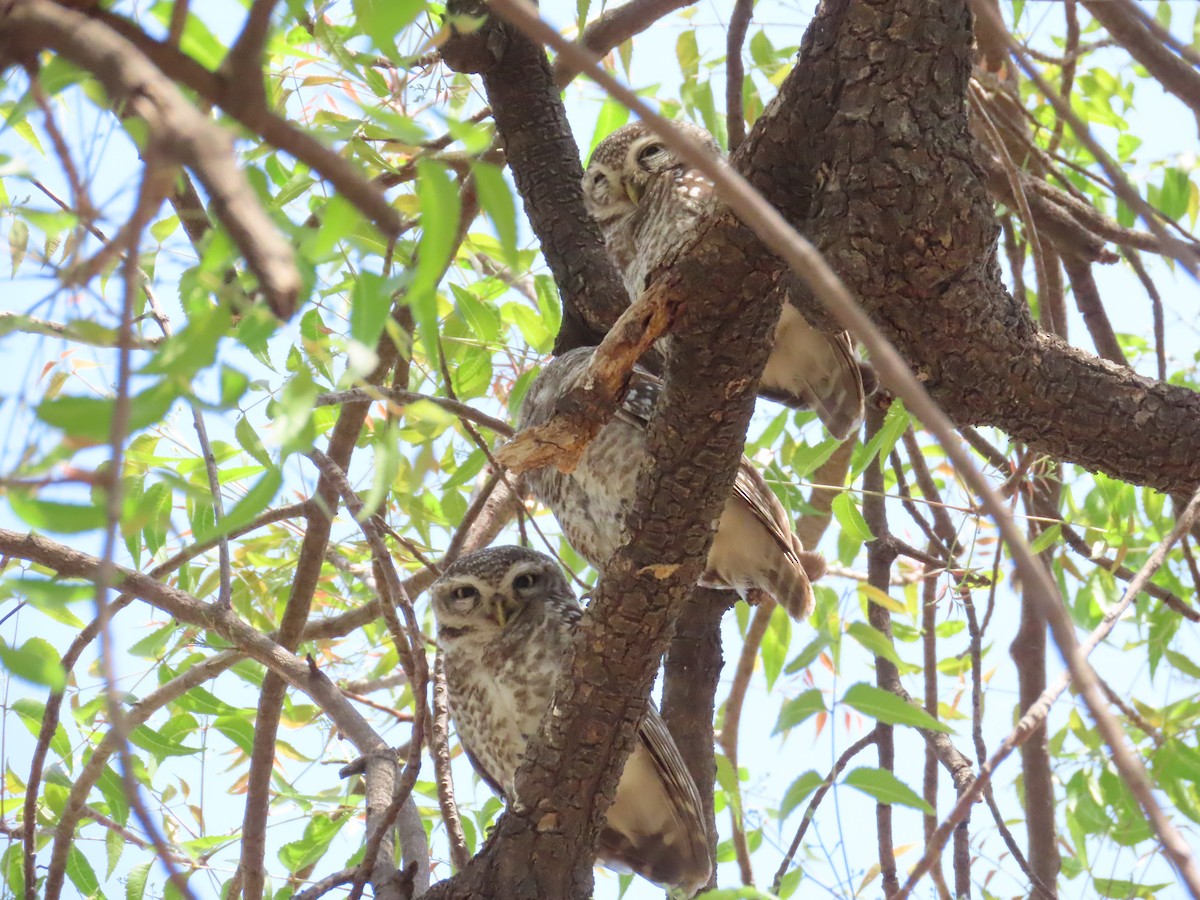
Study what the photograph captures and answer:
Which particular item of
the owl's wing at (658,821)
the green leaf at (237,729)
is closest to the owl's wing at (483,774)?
the owl's wing at (658,821)

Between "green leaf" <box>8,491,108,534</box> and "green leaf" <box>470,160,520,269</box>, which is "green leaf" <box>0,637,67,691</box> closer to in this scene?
"green leaf" <box>8,491,108,534</box>

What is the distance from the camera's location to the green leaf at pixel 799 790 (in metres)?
1.04

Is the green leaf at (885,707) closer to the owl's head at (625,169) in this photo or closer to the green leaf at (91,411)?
the green leaf at (91,411)

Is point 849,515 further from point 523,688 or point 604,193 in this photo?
point 604,193

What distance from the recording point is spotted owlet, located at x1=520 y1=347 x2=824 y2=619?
7.09 ft

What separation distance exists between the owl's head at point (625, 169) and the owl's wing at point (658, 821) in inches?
42.3

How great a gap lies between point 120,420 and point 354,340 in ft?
0.44

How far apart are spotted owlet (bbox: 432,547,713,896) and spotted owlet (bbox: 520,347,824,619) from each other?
16cm

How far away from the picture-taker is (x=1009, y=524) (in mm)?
505

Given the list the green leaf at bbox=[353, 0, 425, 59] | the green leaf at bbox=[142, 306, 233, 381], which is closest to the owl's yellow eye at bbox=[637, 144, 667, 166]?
the green leaf at bbox=[353, 0, 425, 59]

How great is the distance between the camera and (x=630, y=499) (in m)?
2.16

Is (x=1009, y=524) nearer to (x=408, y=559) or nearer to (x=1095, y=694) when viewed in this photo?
(x=1095, y=694)

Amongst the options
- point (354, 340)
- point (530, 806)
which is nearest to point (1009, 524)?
point (354, 340)

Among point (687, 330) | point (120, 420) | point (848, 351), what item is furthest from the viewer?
point (848, 351)
